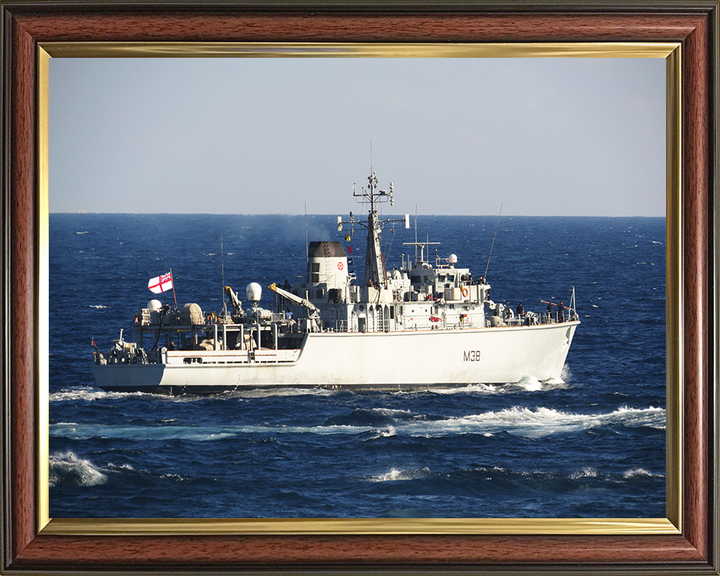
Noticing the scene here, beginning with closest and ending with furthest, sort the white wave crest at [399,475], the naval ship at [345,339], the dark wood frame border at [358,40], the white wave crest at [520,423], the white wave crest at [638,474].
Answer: the dark wood frame border at [358,40] → the white wave crest at [638,474] → the white wave crest at [399,475] → the white wave crest at [520,423] → the naval ship at [345,339]

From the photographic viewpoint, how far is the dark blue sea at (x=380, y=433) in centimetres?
1080

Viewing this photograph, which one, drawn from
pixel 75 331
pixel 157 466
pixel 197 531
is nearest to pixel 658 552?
pixel 197 531

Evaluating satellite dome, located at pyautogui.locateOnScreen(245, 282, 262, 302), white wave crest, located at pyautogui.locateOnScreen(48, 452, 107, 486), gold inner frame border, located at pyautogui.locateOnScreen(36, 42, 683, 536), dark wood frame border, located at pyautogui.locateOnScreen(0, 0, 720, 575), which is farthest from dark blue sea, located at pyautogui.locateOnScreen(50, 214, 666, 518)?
satellite dome, located at pyautogui.locateOnScreen(245, 282, 262, 302)

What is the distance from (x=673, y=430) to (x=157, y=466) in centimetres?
796

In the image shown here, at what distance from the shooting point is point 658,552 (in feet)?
30.7

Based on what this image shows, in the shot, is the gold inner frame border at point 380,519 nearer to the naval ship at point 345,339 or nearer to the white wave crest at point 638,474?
the white wave crest at point 638,474

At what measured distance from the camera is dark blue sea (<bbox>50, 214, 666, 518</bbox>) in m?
10.8

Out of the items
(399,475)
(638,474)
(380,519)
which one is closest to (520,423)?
(399,475)

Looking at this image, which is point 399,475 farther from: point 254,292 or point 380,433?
point 254,292

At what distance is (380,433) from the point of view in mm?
21594

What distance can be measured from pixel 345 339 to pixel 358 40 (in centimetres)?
3012

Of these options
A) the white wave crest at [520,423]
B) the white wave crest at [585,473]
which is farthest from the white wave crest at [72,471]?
the white wave crest at [520,423]

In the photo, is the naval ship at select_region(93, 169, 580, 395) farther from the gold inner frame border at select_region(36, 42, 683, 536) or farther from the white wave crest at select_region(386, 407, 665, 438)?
the gold inner frame border at select_region(36, 42, 683, 536)

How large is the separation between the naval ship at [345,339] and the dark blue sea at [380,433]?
86cm
